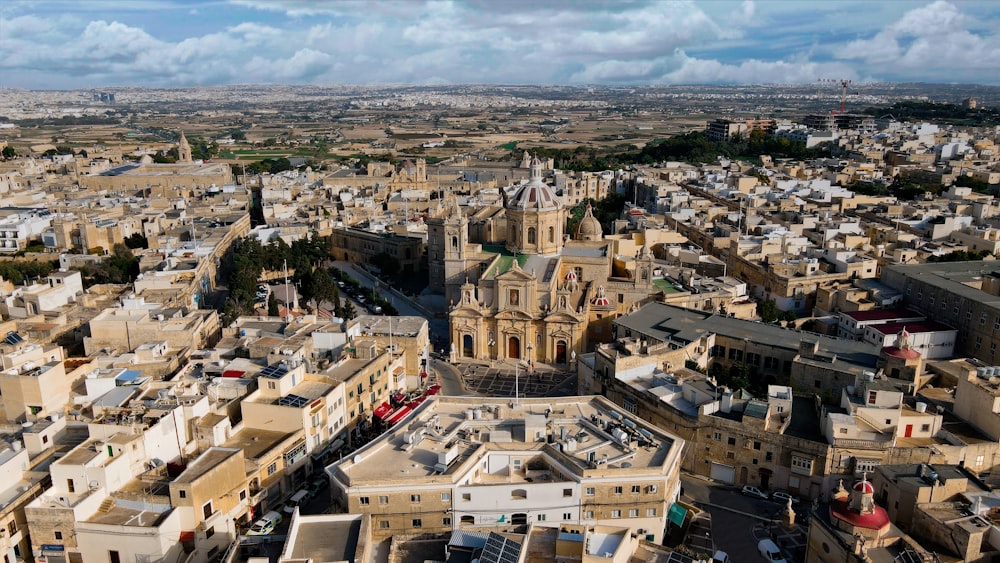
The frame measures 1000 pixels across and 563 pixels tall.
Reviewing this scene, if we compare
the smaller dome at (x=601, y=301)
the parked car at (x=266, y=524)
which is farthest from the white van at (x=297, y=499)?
the smaller dome at (x=601, y=301)

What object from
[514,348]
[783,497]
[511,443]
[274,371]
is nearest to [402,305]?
[514,348]

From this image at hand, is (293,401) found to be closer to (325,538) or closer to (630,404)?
(325,538)

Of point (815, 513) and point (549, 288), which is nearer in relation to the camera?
point (815, 513)

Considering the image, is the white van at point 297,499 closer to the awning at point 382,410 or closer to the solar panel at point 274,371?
the solar panel at point 274,371

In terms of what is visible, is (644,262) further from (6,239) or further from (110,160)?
(110,160)

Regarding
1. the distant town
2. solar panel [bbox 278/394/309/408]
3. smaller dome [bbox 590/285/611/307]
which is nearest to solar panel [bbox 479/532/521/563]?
the distant town

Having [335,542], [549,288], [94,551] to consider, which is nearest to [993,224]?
[549,288]

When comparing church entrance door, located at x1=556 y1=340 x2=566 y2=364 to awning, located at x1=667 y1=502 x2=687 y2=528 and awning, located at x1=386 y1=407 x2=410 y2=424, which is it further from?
awning, located at x1=667 y1=502 x2=687 y2=528
